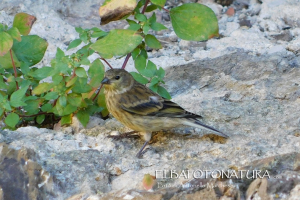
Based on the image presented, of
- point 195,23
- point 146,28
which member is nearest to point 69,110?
point 146,28

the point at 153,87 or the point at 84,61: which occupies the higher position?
the point at 84,61

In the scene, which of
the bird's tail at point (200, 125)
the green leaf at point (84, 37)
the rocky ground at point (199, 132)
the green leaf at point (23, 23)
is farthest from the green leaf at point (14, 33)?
the bird's tail at point (200, 125)

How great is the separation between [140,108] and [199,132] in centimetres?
57

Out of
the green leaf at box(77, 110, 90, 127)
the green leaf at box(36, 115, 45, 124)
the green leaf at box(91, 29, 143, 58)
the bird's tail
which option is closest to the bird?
the bird's tail

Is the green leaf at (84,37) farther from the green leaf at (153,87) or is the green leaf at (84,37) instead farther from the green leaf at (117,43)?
the green leaf at (153,87)

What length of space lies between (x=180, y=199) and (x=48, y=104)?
1.80 metres

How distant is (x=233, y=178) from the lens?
3.22 metres

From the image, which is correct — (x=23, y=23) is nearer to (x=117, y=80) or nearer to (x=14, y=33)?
(x=14, y=33)

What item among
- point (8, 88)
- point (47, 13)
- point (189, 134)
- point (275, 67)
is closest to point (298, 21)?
point (275, 67)

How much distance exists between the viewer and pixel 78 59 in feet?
13.3

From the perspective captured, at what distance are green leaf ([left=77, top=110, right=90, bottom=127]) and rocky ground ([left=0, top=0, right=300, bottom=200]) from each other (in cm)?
6

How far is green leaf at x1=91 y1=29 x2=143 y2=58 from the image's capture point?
13.4ft

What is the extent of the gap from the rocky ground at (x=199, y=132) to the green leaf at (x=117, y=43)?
2.37ft

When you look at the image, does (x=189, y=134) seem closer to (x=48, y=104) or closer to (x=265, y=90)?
(x=265, y=90)
